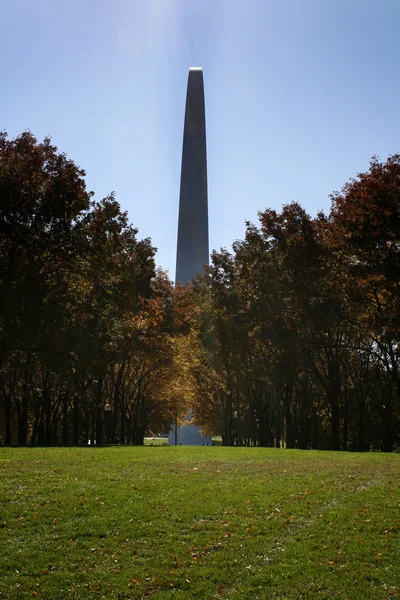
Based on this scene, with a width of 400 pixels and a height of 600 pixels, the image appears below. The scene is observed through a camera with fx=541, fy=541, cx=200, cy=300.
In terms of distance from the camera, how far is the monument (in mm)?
70000

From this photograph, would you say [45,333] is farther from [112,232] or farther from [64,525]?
[64,525]

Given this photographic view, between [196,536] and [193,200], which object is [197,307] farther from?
[193,200]

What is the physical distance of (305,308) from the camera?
101ft

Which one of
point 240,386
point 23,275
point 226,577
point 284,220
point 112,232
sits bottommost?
point 226,577

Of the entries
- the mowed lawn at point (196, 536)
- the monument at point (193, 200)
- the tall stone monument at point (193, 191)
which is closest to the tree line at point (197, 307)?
the mowed lawn at point (196, 536)

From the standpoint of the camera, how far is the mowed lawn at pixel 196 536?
23.0 ft

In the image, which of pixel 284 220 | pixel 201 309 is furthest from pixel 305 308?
pixel 201 309

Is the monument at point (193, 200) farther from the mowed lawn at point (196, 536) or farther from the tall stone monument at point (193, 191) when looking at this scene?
the mowed lawn at point (196, 536)

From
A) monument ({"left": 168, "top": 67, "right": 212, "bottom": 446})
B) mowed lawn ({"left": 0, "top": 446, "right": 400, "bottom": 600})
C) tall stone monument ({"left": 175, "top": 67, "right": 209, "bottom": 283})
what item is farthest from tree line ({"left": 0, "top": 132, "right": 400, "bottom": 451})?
tall stone monument ({"left": 175, "top": 67, "right": 209, "bottom": 283})

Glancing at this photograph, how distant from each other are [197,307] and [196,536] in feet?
99.1

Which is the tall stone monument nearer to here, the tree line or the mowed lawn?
the tree line

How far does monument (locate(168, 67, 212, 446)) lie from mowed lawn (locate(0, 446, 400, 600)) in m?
56.2

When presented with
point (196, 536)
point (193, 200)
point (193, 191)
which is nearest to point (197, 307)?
point (196, 536)

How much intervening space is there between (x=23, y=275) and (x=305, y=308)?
16.2 meters
